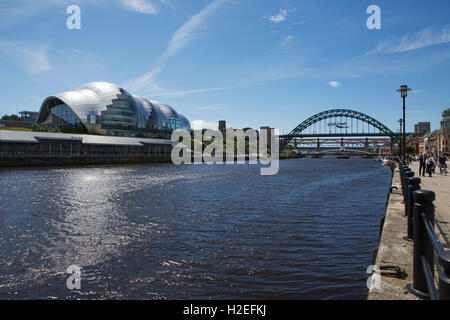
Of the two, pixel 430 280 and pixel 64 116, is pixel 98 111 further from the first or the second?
pixel 430 280

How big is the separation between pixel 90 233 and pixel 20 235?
2324 mm

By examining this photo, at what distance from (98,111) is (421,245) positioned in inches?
4862

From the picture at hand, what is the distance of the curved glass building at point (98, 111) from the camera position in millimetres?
113500

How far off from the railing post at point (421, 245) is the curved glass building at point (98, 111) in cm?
11907

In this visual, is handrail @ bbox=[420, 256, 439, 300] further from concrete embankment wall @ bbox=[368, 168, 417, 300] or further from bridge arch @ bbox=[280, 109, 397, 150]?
bridge arch @ bbox=[280, 109, 397, 150]

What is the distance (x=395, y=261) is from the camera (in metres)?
5.09

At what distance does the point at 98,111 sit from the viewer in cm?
11531

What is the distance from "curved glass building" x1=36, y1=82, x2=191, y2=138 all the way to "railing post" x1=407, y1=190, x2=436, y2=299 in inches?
4688

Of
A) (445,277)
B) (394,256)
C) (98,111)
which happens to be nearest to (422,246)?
(445,277)

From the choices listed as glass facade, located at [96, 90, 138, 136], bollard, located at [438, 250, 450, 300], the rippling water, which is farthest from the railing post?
glass facade, located at [96, 90, 138, 136]

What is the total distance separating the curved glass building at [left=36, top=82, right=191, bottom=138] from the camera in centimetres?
11350

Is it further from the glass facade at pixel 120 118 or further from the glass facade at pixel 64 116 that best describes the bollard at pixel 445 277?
the glass facade at pixel 64 116
